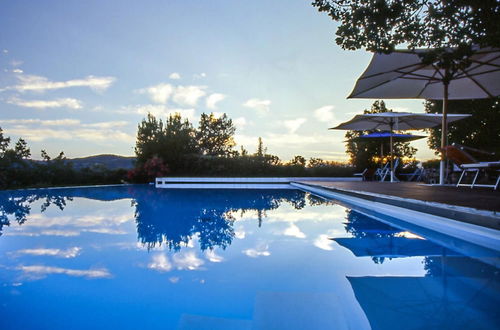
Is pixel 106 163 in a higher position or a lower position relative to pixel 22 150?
lower

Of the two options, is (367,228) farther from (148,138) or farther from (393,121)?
(148,138)

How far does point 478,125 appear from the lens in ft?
44.3

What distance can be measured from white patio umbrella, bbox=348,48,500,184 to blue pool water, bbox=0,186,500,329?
305 centimetres

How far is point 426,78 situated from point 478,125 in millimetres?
10505

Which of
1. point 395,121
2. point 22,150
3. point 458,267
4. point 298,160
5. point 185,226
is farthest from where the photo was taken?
point 298,160

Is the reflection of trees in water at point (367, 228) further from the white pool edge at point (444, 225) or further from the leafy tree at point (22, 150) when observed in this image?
the leafy tree at point (22, 150)

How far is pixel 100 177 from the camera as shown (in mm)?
15297

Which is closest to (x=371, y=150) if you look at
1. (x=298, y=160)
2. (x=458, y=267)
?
(x=298, y=160)

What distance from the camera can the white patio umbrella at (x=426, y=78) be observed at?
16.9 feet

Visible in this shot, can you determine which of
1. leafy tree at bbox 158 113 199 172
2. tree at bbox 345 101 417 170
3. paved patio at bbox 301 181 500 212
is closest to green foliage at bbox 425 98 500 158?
tree at bbox 345 101 417 170

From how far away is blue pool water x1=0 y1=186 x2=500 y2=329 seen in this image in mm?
1636

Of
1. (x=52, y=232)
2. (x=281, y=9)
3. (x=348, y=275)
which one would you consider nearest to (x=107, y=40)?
(x=281, y=9)

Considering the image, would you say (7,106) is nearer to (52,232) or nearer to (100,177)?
(100,177)

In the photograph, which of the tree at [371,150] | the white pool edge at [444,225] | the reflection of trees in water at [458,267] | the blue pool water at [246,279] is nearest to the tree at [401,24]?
the white pool edge at [444,225]
